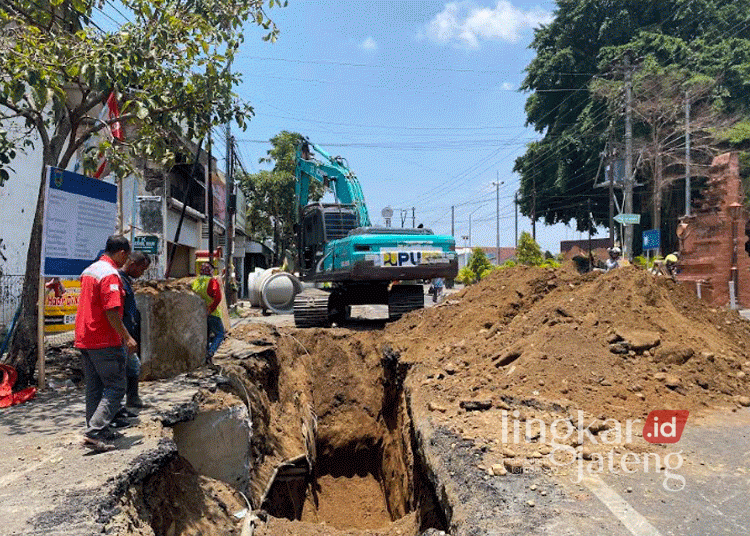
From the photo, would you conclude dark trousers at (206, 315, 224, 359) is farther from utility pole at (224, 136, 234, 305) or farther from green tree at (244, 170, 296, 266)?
green tree at (244, 170, 296, 266)

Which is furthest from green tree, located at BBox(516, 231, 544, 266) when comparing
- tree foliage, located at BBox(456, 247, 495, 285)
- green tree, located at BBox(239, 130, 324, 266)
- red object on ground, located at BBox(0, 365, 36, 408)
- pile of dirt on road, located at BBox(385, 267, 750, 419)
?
red object on ground, located at BBox(0, 365, 36, 408)

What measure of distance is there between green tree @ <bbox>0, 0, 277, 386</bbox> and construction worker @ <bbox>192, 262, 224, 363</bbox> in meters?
1.52

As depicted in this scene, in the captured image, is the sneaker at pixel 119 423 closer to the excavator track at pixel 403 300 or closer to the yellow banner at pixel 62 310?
the yellow banner at pixel 62 310

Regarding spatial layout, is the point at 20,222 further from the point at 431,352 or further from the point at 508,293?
the point at 508,293

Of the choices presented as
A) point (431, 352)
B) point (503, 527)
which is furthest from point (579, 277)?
point (503, 527)

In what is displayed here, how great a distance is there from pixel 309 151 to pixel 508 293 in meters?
6.81

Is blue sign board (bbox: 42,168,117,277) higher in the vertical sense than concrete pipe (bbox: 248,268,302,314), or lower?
higher

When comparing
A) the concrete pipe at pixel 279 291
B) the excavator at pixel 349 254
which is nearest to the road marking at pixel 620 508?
the excavator at pixel 349 254

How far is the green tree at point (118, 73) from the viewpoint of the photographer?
530cm

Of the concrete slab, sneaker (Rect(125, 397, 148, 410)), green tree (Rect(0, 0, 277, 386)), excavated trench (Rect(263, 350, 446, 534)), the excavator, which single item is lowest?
excavated trench (Rect(263, 350, 446, 534))

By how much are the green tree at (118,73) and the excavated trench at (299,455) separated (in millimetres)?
2439

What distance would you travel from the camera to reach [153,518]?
159 inches

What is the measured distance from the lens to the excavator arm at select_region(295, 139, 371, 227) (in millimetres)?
12930

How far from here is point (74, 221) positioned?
6.40 meters
